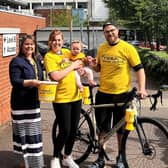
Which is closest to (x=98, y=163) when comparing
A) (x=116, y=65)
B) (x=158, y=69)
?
(x=116, y=65)

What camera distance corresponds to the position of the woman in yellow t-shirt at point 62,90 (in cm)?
520

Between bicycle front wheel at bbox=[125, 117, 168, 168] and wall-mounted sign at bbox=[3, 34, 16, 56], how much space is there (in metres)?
4.01

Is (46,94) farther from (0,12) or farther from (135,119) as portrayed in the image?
(0,12)

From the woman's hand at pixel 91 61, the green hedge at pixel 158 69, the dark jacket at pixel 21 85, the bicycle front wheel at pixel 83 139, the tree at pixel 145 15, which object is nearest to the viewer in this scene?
the dark jacket at pixel 21 85

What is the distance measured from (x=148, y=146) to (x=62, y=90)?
1.10m

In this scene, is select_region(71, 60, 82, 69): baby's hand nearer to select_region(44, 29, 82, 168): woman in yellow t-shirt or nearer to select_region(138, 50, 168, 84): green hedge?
select_region(44, 29, 82, 168): woman in yellow t-shirt

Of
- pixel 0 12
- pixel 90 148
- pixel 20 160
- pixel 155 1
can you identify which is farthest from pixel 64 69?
pixel 155 1

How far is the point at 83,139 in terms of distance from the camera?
19.6 feet

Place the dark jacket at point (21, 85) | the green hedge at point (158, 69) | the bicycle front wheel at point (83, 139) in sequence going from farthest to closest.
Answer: the green hedge at point (158, 69)
the bicycle front wheel at point (83, 139)
the dark jacket at point (21, 85)

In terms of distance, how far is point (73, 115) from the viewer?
5.48m

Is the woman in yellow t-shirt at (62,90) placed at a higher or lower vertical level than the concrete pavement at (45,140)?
higher

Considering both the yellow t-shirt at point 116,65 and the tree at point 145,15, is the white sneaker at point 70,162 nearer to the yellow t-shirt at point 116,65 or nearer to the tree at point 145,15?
the yellow t-shirt at point 116,65

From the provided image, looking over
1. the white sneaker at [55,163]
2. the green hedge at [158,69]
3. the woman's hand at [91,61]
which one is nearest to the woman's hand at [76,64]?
the woman's hand at [91,61]

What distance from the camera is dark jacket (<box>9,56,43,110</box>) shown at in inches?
209
